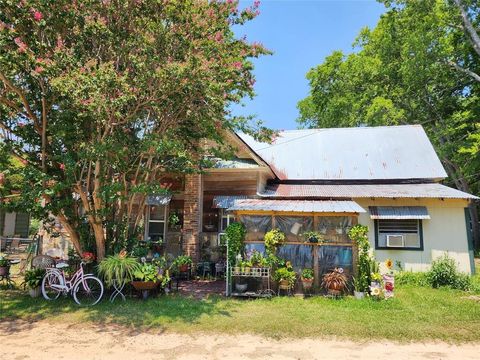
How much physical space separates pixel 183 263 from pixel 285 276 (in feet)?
11.7

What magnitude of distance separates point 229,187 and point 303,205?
3965 mm

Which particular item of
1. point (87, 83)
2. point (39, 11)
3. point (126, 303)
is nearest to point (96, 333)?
point (126, 303)

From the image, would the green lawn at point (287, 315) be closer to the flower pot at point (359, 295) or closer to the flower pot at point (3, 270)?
the flower pot at point (359, 295)

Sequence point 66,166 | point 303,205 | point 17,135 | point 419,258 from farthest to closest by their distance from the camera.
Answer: point 419,258 → point 303,205 → point 17,135 → point 66,166

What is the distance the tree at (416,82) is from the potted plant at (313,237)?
44.4 feet

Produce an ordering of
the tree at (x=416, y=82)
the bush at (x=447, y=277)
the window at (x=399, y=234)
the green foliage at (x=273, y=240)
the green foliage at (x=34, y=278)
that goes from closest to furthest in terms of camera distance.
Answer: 1. the green foliage at (x=34, y=278)
2. the green foliage at (x=273, y=240)
3. the bush at (x=447, y=277)
4. the window at (x=399, y=234)
5. the tree at (x=416, y=82)

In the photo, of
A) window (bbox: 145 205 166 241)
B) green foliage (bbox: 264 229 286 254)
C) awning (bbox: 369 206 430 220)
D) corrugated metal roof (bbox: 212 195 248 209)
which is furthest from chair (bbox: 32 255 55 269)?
awning (bbox: 369 206 430 220)

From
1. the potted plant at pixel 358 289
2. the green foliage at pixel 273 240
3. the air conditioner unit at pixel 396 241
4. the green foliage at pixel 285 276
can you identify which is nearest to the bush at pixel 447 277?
the air conditioner unit at pixel 396 241

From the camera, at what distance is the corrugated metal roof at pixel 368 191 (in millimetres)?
12312

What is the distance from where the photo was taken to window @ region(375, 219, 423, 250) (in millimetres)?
12742

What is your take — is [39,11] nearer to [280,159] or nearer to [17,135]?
[17,135]

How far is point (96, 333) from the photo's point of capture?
6.74 meters

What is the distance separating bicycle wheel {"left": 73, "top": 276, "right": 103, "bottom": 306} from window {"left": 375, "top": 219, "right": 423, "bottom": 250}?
374 inches

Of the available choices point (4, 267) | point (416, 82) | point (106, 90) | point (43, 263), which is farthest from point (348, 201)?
point (416, 82)
